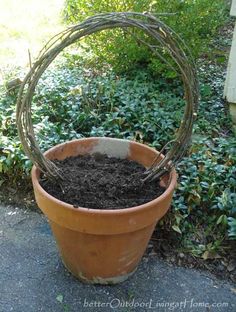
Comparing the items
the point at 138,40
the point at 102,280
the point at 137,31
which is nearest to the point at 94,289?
the point at 102,280

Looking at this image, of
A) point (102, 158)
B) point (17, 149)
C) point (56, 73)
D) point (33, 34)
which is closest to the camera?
point (102, 158)

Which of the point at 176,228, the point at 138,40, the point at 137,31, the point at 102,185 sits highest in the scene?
the point at 138,40

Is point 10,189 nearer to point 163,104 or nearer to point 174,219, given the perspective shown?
point 174,219

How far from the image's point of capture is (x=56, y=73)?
391 cm

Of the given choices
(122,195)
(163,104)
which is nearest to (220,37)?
(163,104)

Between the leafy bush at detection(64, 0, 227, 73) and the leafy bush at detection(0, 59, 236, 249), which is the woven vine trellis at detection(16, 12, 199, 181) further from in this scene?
the leafy bush at detection(64, 0, 227, 73)

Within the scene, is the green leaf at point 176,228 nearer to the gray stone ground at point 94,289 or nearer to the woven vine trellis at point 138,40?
the gray stone ground at point 94,289

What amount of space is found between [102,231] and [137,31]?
8.01 feet

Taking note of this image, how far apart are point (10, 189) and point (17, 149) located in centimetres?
29

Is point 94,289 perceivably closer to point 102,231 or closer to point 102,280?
point 102,280

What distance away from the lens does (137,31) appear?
3.90 meters

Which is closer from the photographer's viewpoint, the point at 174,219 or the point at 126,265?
the point at 126,265

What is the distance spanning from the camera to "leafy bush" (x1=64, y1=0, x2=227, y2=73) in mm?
3875

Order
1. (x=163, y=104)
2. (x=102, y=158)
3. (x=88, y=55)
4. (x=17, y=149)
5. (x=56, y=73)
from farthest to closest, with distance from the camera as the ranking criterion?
(x=88, y=55)
(x=56, y=73)
(x=163, y=104)
(x=17, y=149)
(x=102, y=158)
